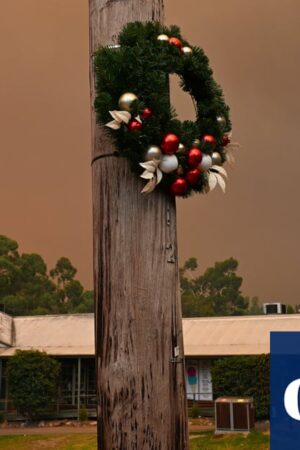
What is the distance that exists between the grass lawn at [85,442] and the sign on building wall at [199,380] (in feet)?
20.6

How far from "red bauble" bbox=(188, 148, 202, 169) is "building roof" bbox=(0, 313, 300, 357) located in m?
20.6

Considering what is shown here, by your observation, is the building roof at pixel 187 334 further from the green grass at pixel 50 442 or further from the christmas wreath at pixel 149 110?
the christmas wreath at pixel 149 110

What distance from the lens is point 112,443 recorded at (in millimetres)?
1818

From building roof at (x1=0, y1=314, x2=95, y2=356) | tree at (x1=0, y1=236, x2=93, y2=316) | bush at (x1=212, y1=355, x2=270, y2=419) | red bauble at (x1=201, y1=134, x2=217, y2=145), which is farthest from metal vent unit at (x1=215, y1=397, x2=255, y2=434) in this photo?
tree at (x1=0, y1=236, x2=93, y2=316)

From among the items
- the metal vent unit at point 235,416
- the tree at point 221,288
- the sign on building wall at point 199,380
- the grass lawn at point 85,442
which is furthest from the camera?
the tree at point 221,288

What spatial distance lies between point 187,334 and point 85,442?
947cm

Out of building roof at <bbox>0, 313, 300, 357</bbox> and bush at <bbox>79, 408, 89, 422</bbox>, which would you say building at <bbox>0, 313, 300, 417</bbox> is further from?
bush at <bbox>79, 408, 89, 422</bbox>

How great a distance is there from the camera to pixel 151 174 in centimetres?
188

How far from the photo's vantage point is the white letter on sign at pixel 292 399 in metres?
10.2

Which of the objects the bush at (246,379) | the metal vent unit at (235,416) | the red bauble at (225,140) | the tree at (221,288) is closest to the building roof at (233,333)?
the bush at (246,379)

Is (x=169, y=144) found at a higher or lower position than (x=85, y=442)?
higher

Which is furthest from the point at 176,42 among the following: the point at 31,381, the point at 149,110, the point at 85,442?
the point at 31,381

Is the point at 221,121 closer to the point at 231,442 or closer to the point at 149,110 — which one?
the point at 149,110

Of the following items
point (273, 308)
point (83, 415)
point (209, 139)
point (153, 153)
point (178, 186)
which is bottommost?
point (83, 415)
